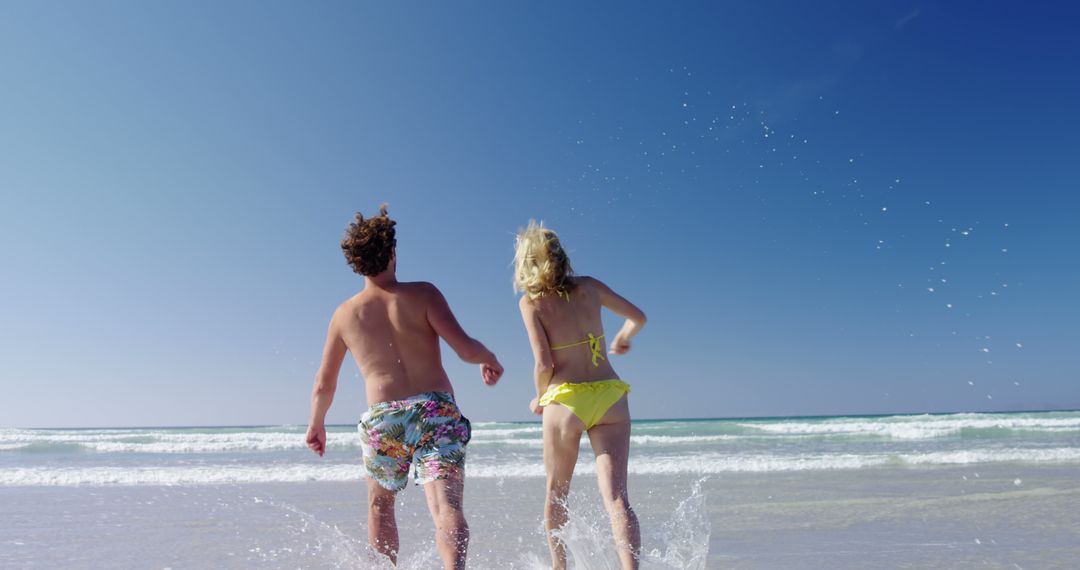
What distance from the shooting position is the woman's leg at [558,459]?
3.37m

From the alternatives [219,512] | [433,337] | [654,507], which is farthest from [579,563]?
[219,512]

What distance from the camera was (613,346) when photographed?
3828mm

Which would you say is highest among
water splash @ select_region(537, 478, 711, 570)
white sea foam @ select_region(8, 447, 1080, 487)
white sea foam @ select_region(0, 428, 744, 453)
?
water splash @ select_region(537, 478, 711, 570)

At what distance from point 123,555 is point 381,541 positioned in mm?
3215

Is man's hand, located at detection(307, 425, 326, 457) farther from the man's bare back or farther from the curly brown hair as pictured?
the curly brown hair

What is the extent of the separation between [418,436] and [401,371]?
29cm

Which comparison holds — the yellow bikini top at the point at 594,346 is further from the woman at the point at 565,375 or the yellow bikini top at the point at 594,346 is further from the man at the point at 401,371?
the man at the point at 401,371

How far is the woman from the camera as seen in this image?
11.1 feet

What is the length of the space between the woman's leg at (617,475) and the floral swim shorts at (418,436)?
2.17 ft

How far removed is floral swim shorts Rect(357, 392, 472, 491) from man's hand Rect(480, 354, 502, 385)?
7.3 inches

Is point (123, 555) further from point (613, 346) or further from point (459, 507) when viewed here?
point (613, 346)

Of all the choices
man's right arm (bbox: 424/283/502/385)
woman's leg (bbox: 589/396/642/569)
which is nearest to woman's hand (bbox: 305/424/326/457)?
man's right arm (bbox: 424/283/502/385)

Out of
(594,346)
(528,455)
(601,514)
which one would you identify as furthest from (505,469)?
(594,346)

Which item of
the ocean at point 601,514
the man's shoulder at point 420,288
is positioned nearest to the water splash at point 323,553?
the ocean at point 601,514
